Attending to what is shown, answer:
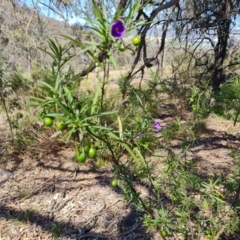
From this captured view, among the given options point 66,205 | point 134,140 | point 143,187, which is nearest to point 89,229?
point 66,205

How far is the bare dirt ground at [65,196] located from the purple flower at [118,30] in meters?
1.21

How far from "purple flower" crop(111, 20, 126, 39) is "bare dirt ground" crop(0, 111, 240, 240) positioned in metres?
1.21

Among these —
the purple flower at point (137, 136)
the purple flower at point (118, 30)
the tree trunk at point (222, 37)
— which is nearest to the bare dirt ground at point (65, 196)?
the purple flower at point (137, 136)

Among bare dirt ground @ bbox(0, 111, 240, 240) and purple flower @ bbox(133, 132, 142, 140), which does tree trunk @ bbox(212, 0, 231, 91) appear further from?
purple flower @ bbox(133, 132, 142, 140)

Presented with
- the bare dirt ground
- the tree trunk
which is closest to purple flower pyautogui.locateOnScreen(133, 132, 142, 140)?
the bare dirt ground

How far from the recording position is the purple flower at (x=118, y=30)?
0.98m

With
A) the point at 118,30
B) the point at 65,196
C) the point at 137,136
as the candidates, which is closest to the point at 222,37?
the point at 65,196

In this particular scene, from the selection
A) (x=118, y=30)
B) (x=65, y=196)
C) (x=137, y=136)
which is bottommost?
(x=65, y=196)

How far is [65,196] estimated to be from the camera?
2.86m

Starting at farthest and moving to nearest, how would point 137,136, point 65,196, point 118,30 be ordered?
point 65,196
point 137,136
point 118,30

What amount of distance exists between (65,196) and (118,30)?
2150 mm

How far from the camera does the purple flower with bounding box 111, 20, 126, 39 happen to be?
977 mm

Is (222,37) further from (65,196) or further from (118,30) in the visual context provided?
(118,30)

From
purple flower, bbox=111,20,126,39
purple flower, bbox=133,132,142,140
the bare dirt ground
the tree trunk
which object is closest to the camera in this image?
purple flower, bbox=111,20,126,39
